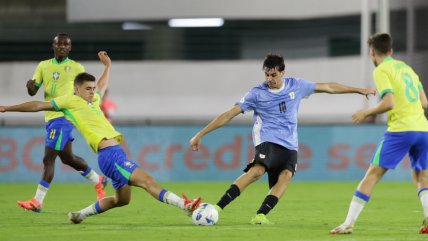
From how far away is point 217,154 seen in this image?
2194cm

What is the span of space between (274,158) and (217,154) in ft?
34.8

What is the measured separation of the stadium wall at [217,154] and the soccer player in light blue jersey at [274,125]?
10.2 metres

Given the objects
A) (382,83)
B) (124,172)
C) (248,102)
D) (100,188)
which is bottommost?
(100,188)

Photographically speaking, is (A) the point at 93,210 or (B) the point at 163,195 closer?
(B) the point at 163,195

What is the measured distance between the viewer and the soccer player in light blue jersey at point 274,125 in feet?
36.8

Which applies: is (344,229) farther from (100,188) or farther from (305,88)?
(100,188)

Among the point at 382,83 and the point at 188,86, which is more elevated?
the point at 382,83

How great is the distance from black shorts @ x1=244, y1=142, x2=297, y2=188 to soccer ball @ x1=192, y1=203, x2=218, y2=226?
2.26 ft

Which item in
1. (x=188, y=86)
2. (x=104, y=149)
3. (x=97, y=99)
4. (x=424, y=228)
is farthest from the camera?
(x=188, y=86)

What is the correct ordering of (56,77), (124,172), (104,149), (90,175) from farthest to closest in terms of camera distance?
(90,175), (56,77), (104,149), (124,172)

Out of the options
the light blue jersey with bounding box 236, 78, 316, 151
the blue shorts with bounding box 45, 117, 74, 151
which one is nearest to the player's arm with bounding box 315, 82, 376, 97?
the light blue jersey with bounding box 236, 78, 316, 151

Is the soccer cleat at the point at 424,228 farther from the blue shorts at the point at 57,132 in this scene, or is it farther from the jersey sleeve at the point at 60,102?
the blue shorts at the point at 57,132

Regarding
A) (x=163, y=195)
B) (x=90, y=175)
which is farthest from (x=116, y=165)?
(x=90, y=175)

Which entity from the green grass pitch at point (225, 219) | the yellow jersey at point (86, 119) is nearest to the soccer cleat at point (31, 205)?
the green grass pitch at point (225, 219)
